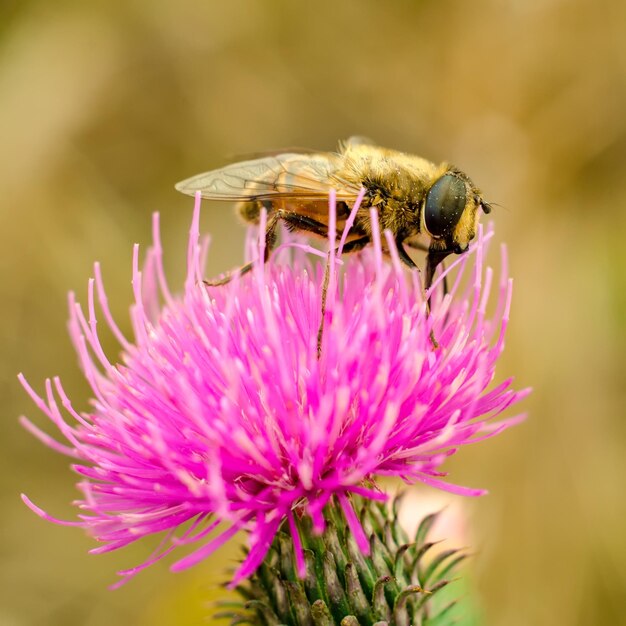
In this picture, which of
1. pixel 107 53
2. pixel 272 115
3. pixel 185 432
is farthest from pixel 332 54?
pixel 185 432

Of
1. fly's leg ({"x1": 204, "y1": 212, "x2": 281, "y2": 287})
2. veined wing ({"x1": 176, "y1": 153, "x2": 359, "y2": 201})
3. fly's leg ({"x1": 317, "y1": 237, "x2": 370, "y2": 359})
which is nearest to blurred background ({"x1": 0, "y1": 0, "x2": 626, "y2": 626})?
fly's leg ({"x1": 317, "y1": 237, "x2": 370, "y2": 359})

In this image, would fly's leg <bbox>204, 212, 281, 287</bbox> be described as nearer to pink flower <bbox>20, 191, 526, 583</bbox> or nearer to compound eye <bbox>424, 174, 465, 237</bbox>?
pink flower <bbox>20, 191, 526, 583</bbox>

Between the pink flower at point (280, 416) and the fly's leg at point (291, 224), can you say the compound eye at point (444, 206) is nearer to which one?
the pink flower at point (280, 416)

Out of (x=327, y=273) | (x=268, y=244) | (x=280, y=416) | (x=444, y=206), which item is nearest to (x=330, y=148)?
(x=268, y=244)

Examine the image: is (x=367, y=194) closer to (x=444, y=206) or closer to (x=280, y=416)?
(x=444, y=206)

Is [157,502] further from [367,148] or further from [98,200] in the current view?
[98,200]
